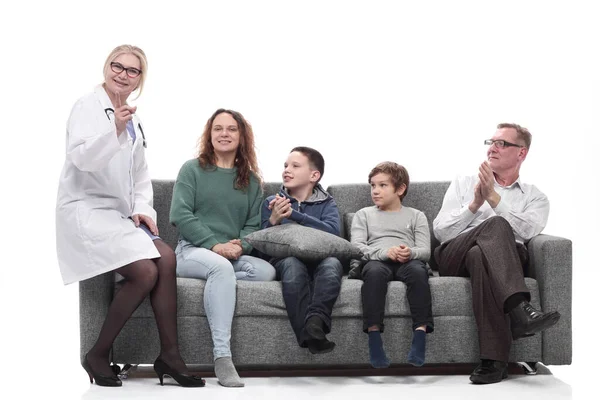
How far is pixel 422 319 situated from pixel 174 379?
105 cm

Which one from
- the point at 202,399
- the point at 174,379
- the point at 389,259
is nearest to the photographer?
the point at 202,399

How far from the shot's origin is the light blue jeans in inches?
156

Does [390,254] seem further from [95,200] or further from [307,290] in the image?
[95,200]

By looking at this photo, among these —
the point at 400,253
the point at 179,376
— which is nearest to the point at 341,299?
the point at 400,253

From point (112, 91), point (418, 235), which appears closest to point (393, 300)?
point (418, 235)

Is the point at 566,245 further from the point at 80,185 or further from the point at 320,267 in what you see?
the point at 80,185

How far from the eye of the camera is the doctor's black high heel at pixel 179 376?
3865 millimetres

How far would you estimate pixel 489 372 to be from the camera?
3.95m

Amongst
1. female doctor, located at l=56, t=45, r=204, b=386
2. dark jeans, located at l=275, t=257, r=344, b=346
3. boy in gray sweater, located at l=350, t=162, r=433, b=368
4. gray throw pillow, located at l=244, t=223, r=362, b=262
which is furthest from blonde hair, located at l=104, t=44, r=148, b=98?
boy in gray sweater, located at l=350, t=162, r=433, b=368

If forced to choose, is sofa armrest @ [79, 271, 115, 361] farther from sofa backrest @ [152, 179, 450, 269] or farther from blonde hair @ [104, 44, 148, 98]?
blonde hair @ [104, 44, 148, 98]

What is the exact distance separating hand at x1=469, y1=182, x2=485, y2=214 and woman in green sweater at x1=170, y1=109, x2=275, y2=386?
947 mm

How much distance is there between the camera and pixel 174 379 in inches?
155

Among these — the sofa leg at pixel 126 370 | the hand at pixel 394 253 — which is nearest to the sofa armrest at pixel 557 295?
the hand at pixel 394 253

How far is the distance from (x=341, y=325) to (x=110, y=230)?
3.45 feet
